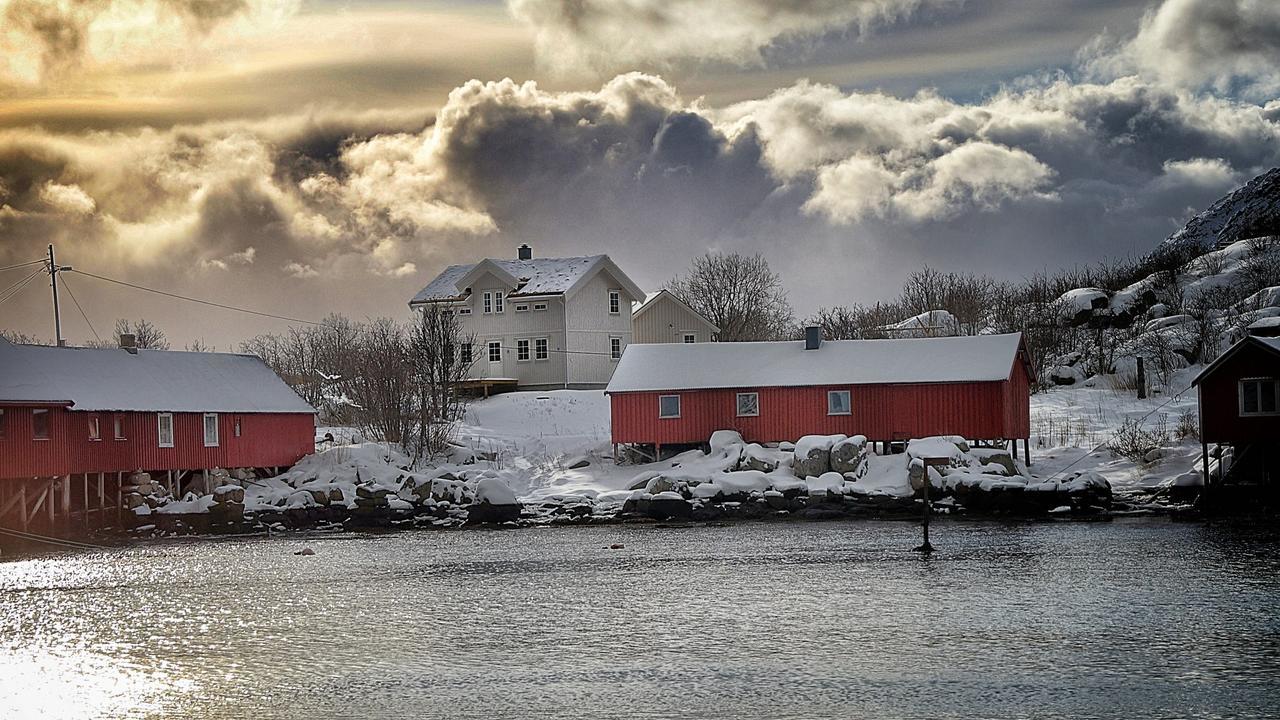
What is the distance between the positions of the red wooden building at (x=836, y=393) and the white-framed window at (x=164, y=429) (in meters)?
16.2

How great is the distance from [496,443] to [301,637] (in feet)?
107

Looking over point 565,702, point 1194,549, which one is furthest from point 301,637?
point 1194,549

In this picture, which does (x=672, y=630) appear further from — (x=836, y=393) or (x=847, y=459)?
(x=836, y=393)

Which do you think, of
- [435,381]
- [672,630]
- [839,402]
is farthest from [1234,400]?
[435,381]

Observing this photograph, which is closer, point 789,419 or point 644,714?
point 644,714

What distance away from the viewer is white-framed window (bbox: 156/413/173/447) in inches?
1951

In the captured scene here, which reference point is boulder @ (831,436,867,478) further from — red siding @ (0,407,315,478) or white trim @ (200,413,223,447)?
white trim @ (200,413,223,447)

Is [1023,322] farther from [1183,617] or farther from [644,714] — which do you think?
[644,714]

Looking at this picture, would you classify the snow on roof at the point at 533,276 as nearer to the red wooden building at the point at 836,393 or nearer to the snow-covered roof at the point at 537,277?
the snow-covered roof at the point at 537,277

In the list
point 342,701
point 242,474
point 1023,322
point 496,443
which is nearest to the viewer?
point 342,701

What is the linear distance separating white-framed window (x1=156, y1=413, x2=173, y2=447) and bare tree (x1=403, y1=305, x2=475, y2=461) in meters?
8.94

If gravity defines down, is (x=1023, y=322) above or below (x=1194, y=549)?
above

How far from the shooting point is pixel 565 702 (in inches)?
696

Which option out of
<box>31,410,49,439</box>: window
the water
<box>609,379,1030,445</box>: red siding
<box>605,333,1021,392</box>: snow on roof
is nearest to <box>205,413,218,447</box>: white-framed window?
<box>31,410,49,439</box>: window
